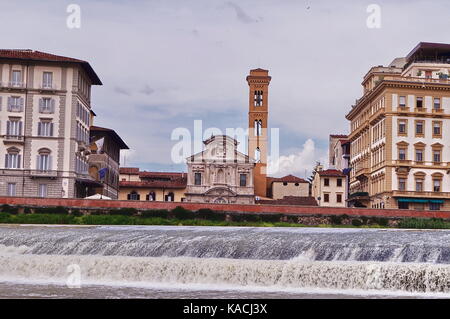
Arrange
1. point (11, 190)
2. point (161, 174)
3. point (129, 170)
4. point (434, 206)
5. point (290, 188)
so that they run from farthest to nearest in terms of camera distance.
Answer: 1. point (129, 170)
2. point (161, 174)
3. point (290, 188)
4. point (434, 206)
5. point (11, 190)

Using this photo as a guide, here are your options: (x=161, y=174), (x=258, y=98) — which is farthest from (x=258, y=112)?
(x=161, y=174)

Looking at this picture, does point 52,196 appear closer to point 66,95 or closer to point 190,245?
point 66,95

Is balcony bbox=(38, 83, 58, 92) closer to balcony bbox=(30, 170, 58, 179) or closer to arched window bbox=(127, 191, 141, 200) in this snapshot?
balcony bbox=(30, 170, 58, 179)

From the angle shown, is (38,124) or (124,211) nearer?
(124,211)

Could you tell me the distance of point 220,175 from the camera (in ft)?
346

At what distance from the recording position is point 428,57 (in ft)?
306

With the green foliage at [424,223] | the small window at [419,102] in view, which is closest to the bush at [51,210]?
the green foliage at [424,223]

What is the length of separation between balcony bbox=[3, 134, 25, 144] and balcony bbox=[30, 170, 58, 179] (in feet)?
9.87

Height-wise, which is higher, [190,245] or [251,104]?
[251,104]

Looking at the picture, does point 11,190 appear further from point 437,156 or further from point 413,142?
point 437,156

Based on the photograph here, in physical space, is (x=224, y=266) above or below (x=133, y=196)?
below

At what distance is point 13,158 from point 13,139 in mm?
1734
